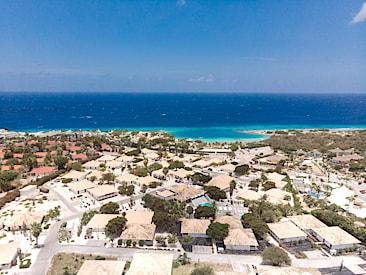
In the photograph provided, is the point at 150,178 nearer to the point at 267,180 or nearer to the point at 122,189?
the point at 122,189

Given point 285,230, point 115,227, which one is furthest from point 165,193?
point 285,230

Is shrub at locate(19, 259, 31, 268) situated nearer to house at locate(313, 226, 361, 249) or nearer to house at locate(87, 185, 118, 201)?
house at locate(87, 185, 118, 201)

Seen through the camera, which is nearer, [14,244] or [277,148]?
[14,244]

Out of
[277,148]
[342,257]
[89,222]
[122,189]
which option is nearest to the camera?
[342,257]

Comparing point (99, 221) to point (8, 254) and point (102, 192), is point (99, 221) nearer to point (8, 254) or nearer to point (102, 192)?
point (8, 254)

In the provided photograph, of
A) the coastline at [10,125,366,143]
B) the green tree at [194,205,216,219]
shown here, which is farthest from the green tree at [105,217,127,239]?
the coastline at [10,125,366,143]

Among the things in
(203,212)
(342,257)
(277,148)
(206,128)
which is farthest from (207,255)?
(206,128)

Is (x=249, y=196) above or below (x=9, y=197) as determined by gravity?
above
